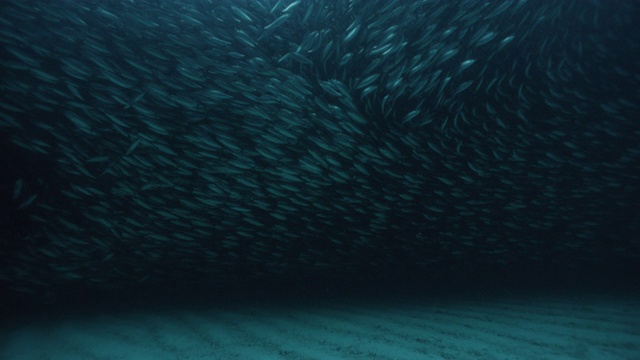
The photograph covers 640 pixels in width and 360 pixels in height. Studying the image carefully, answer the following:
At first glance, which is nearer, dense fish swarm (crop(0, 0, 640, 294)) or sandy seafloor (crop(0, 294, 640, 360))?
sandy seafloor (crop(0, 294, 640, 360))

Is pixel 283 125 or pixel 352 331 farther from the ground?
pixel 283 125

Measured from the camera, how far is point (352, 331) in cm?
447

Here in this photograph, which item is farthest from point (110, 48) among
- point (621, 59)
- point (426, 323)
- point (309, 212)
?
point (621, 59)

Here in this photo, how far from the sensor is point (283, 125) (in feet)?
17.9

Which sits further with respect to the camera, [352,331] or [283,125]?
[283,125]

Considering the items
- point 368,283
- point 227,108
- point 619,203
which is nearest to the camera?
point 227,108

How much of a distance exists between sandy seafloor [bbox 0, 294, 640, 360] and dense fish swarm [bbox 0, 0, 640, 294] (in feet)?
3.25

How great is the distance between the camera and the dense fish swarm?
16.1ft

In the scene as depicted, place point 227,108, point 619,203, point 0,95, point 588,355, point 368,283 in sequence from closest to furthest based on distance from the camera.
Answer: point 588,355 < point 0,95 < point 227,108 < point 619,203 < point 368,283

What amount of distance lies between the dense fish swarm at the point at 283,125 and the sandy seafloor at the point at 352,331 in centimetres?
99

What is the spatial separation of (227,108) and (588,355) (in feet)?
17.4

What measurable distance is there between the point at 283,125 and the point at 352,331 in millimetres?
3090

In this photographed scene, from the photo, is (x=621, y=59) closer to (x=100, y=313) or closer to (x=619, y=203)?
(x=619, y=203)

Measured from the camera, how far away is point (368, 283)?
7273 mm
